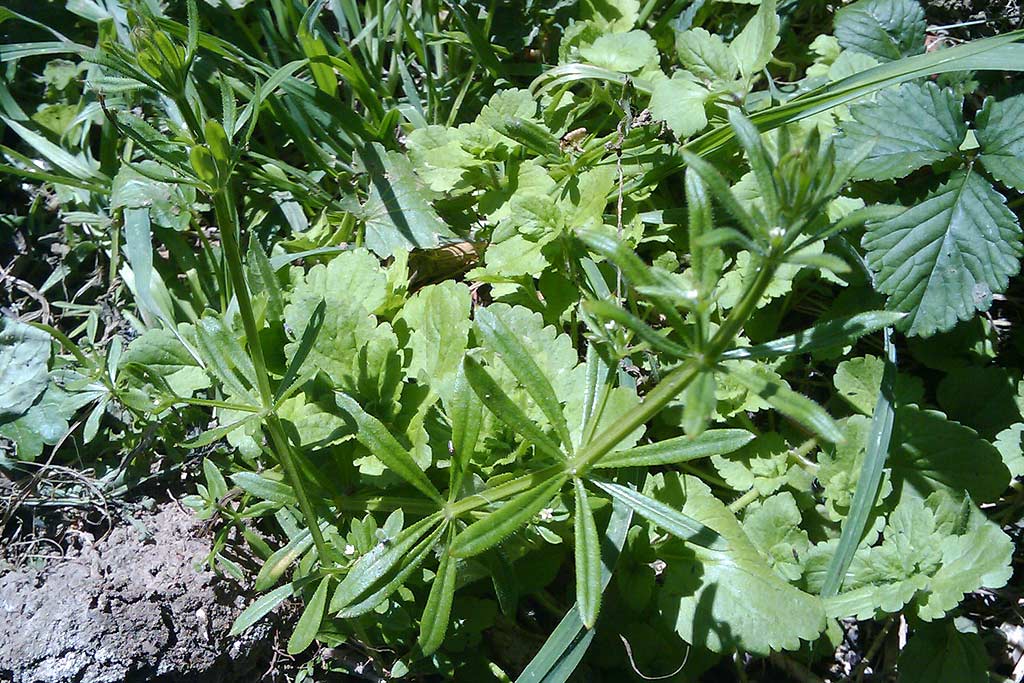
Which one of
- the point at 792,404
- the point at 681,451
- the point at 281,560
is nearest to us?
the point at 792,404

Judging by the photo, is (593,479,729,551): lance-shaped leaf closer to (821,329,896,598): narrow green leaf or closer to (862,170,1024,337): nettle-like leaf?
(821,329,896,598): narrow green leaf

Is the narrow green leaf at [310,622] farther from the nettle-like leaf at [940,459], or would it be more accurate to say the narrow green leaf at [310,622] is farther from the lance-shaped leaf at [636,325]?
the nettle-like leaf at [940,459]

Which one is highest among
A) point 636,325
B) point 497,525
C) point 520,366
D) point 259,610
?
point 636,325

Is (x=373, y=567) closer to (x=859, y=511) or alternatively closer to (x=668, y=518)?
(x=668, y=518)

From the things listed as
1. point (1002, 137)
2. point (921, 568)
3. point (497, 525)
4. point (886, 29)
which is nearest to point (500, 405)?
point (497, 525)

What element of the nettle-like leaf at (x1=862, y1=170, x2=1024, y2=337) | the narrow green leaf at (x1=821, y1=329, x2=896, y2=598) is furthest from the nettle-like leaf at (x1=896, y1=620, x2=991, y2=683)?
the nettle-like leaf at (x1=862, y1=170, x2=1024, y2=337)
